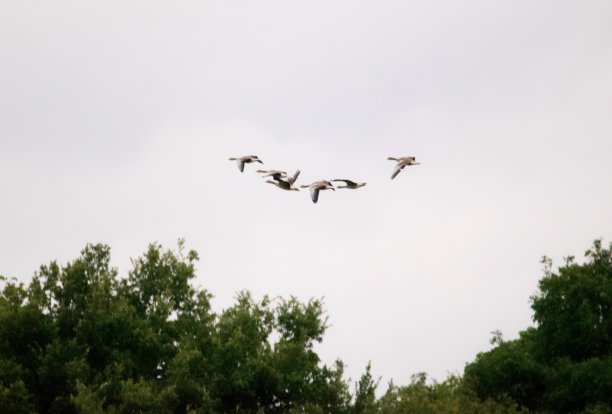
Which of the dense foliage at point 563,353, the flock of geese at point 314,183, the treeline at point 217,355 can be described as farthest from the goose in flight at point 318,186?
the dense foliage at point 563,353

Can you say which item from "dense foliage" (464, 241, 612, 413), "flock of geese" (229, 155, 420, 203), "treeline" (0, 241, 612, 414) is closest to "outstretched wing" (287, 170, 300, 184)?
"flock of geese" (229, 155, 420, 203)

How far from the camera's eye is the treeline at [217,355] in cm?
5666

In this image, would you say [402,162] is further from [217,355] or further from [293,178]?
[217,355]

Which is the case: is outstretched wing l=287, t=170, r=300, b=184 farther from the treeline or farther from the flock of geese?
the treeline

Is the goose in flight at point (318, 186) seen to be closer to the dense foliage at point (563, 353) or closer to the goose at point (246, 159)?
the goose at point (246, 159)


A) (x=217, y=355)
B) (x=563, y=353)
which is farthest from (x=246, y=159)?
(x=563, y=353)

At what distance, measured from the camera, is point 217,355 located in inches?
2360

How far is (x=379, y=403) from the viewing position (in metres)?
52.7

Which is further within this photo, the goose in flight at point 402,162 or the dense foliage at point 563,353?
the dense foliage at point 563,353

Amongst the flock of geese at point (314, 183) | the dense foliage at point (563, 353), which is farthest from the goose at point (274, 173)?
the dense foliage at point (563, 353)

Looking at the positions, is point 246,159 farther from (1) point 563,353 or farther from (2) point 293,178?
(1) point 563,353

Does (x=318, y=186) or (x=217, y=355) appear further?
(x=217, y=355)

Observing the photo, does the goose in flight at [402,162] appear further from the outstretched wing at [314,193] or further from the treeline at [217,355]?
the treeline at [217,355]

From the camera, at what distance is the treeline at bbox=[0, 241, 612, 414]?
186 feet
